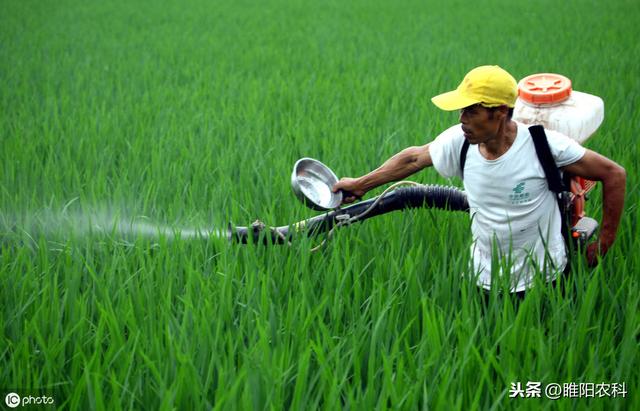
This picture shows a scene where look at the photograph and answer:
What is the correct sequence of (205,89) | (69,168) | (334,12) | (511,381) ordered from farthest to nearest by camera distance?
(334,12) → (205,89) → (69,168) → (511,381)

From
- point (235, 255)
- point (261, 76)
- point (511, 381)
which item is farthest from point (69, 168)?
point (261, 76)

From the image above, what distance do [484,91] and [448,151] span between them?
0.87 ft

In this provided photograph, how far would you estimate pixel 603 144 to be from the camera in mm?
4082

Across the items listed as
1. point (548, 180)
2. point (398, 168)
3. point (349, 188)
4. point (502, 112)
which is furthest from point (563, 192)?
point (349, 188)

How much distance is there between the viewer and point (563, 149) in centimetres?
198

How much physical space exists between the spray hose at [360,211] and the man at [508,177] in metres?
0.25

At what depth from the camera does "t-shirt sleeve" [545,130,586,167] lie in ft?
6.49

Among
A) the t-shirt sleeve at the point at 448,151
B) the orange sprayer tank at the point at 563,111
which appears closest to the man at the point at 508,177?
the t-shirt sleeve at the point at 448,151

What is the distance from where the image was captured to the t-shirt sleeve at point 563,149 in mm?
1979

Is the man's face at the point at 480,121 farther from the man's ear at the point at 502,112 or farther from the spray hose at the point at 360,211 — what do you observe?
the spray hose at the point at 360,211

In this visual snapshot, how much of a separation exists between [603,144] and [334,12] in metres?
10.4

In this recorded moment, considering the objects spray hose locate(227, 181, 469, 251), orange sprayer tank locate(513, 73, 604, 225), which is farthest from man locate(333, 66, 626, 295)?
spray hose locate(227, 181, 469, 251)

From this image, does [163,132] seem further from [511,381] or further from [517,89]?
[511,381]

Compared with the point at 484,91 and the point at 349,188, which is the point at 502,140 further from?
the point at 349,188
